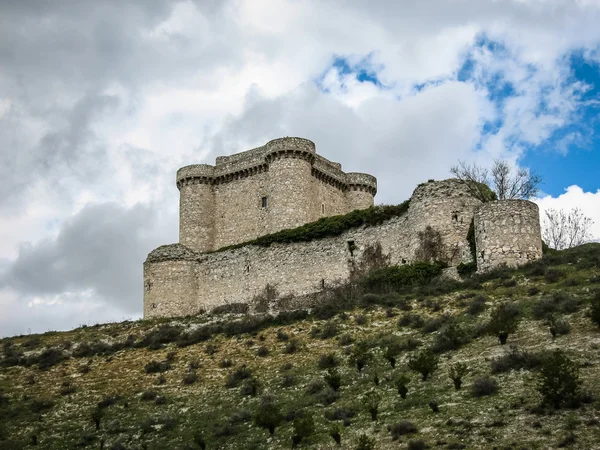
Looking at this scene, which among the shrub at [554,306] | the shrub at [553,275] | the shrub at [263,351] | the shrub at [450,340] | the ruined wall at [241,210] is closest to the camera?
the shrub at [450,340]

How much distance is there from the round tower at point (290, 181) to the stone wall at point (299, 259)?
493 cm

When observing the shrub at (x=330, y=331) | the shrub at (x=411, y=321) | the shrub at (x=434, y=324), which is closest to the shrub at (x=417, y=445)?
the shrub at (x=434, y=324)

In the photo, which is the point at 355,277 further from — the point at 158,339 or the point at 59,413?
the point at 59,413

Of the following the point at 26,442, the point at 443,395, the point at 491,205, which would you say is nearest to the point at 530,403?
the point at 443,395

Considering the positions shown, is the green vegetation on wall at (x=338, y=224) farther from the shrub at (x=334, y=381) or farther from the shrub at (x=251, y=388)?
the shrub at (x=334, y=381)

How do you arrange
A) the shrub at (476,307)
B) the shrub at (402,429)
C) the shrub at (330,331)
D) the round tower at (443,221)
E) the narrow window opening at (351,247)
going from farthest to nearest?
the narrow window opening at (351,247) → the round tower at (443,221) → the shrub at (330,331) → the shrub at (476,307) → the shrub at (402,429)

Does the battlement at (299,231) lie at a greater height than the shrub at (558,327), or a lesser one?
greater

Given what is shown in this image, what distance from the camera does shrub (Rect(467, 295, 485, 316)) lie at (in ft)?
85.7

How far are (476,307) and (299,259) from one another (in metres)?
16.9

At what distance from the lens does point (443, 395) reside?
1853 centimetres

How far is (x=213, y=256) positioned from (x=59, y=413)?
21.5 metres

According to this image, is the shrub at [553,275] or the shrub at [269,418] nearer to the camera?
the shrub at [269,418]

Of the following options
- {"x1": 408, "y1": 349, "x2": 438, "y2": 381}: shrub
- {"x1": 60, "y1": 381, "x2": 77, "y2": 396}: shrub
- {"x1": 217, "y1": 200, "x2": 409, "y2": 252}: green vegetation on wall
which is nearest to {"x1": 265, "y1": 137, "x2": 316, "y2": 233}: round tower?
{"x1": 217, "y1": 200, "x2": 409, "y2": 252}: green vegetation on wall

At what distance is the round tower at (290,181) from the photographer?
4841 cm
